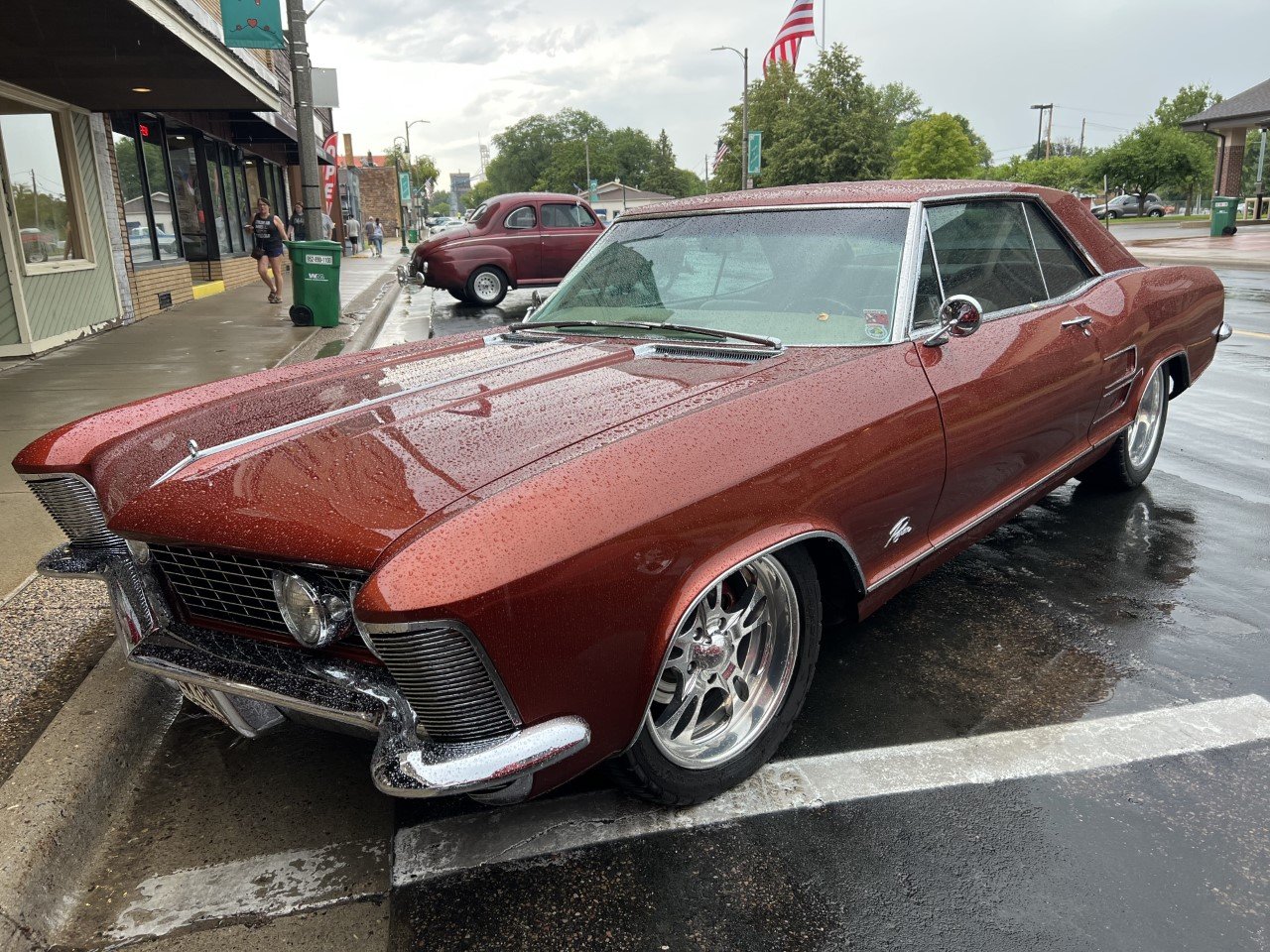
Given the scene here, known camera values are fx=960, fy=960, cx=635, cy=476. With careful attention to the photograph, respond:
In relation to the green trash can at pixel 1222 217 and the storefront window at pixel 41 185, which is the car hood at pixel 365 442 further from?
the green trash can at pixel 1222 217

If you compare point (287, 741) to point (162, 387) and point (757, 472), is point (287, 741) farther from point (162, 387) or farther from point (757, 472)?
point (162, 387)

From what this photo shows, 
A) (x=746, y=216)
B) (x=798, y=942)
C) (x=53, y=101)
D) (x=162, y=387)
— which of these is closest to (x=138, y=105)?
(x=53, y=101)

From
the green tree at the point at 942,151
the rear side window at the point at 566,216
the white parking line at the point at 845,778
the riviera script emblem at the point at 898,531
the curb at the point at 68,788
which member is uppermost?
the green tree at the point at 942,151

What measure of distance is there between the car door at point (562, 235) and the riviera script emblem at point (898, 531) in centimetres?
1344

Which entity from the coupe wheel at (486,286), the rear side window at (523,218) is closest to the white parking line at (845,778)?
the coupe wheel at (486,286)

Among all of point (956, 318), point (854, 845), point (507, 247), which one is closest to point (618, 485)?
point (854, 845)

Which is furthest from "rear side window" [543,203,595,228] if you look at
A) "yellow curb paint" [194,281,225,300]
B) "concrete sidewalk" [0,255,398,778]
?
"yellow curb paint" [194,281,225,300]

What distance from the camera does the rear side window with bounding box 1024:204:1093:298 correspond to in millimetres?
3859

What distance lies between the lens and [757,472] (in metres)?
2.25

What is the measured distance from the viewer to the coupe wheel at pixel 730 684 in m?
2.32

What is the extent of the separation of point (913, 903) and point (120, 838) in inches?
77.1

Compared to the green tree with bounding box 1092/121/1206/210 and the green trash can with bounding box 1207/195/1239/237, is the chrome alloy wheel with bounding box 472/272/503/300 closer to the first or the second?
the green trash can with bounding box 1207/195/1239/237

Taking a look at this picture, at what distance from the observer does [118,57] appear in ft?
29.2

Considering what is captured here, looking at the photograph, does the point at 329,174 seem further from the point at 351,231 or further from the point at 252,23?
the point at 252,23
